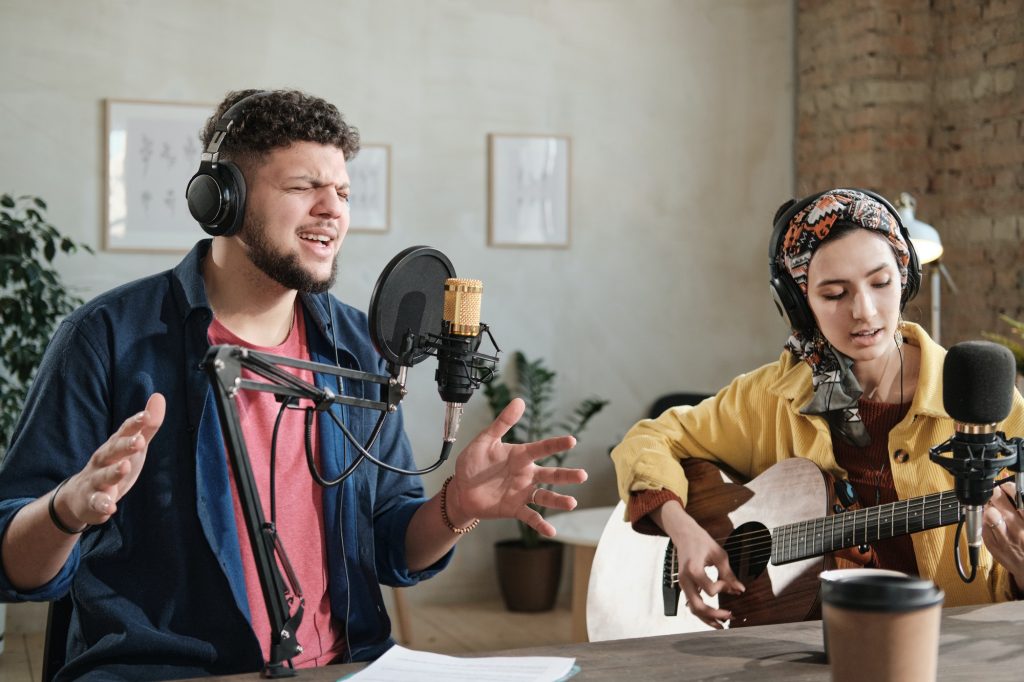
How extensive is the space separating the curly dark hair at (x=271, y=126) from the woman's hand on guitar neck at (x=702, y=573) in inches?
37.5

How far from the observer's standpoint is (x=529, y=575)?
500 cm

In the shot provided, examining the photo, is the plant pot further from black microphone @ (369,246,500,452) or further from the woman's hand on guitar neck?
black microphone @ (369,246,500,452)

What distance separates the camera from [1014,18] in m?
4.52

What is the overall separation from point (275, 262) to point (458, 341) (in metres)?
0.65

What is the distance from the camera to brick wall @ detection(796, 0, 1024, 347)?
4.56 m

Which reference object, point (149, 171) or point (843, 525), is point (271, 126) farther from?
point (149, 171)

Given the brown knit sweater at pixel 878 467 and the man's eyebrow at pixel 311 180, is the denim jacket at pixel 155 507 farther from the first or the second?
the brown knit sweater at pixel 878 467

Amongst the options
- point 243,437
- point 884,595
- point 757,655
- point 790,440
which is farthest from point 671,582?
point 243,437

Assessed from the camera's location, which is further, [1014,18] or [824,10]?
[824,10]

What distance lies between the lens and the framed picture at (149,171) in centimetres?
464

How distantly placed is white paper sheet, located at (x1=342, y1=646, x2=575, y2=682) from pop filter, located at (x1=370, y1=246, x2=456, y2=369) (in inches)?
14.4

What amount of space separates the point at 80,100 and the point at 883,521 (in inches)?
151

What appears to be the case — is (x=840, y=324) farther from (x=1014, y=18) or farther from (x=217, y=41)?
(x=217, y=41)

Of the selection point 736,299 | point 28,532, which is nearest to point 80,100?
point 736,299
